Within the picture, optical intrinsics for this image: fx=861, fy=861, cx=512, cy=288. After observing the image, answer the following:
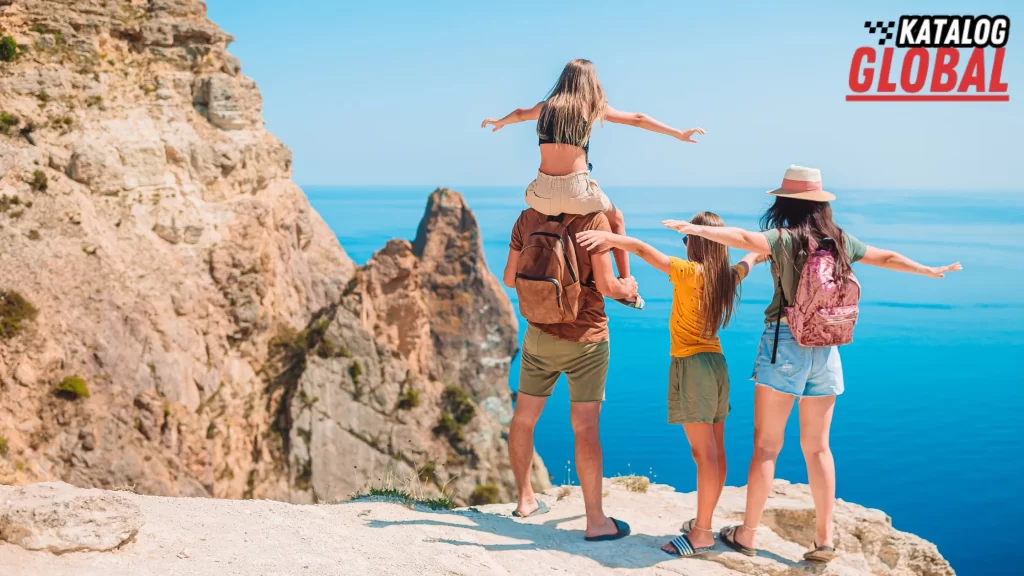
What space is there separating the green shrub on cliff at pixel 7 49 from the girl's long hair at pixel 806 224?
841 inches

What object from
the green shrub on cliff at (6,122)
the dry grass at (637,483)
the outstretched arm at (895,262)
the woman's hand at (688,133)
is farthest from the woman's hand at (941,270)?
the green shrub on cliff at (6,122)

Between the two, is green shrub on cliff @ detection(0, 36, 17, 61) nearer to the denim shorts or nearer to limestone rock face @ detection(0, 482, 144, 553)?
limestone rock face @ detection(0, 482, 144, 553)

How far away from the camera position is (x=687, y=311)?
226 inches

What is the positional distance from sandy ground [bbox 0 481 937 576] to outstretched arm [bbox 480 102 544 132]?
2.98 m

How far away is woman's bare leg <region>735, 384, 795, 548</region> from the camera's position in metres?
5.55

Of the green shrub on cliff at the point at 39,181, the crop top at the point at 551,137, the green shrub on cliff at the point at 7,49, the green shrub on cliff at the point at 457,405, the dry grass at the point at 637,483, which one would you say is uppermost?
the green shrub on cliff at the point at 7,49

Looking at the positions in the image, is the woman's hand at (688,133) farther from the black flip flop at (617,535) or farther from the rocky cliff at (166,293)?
the rocky cliff at (166,293)

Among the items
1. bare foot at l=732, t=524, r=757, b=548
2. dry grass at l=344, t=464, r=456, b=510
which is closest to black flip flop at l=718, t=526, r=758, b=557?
bare foot at l=732, t=524, r=757, b=548

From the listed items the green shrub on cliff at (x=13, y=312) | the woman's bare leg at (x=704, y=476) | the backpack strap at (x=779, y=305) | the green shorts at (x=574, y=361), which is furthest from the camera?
the green shrub on cliff at (x=13, y=312)

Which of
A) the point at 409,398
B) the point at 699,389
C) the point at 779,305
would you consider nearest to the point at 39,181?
the point at 409,398

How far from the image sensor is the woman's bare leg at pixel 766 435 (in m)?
5.55

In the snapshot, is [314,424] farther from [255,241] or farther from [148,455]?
[148,455]

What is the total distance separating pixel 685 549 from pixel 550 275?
208 centimetres

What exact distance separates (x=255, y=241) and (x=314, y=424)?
7.73 metres
